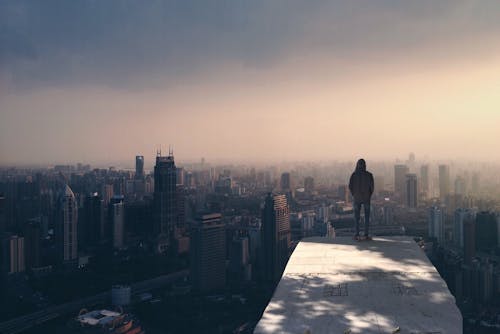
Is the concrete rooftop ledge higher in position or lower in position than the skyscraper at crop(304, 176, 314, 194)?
lower

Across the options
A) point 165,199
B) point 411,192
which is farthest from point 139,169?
point 411,192

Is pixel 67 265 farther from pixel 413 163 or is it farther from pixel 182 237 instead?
pixel 413 163

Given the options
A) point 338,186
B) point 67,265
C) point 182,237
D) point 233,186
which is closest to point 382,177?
point 338,186

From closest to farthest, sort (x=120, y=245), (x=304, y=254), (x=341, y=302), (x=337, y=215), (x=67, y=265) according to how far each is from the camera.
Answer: (x=341, y=302), (x=304, y=254), (x=67, y=265), (x=120, y=245), (x=337, y=215)

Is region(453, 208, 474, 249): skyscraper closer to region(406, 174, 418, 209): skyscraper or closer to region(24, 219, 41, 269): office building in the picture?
region(406, 174, 418, 209): skyscraper

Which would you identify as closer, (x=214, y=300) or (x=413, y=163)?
(x=214, y=300)

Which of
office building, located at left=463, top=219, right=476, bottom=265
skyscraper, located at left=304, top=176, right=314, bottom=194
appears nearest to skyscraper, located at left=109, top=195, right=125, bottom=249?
skyscraper, located at left=304, top=176, right=314, bottom=194

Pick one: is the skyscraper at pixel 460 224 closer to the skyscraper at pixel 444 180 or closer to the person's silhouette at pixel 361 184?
the skyscraper at pixel 444 180
